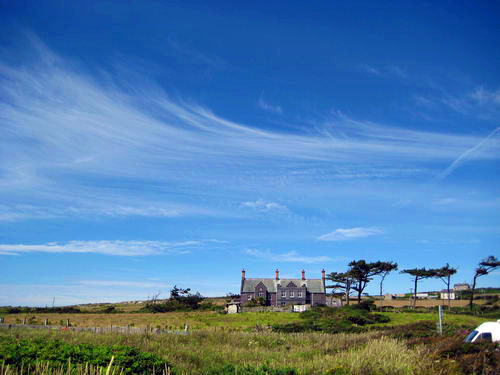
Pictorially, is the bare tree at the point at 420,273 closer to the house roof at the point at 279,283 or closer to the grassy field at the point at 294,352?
the house roof at the point at 279,283

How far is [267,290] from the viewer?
259 ft

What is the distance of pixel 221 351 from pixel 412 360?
9952mm

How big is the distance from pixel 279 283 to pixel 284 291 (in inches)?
83.0

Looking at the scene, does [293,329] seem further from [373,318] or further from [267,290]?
[267,290]

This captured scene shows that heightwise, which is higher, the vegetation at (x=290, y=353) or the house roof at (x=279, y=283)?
the house roof at (x=279, y=283)

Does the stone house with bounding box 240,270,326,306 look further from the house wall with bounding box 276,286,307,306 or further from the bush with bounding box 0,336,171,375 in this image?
the bush with bounding box 0,336,171,375

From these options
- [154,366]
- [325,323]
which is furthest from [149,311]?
[154,366]

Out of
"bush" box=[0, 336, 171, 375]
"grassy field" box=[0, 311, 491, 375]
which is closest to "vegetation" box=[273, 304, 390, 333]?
"grassy field" box=[0, 311, 491, 375]

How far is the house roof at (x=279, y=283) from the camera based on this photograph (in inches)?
3093

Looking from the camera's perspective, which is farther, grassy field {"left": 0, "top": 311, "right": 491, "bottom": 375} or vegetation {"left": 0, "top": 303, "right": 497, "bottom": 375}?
grassy field {"left": 0, "top": 311, "right": 491, "bottom": 375}

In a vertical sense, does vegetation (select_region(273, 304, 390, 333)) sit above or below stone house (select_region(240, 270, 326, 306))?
below

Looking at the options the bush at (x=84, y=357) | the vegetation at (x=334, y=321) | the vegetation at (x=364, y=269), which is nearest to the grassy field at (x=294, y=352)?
the bush at (x=84, y=357)

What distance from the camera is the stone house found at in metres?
77.3

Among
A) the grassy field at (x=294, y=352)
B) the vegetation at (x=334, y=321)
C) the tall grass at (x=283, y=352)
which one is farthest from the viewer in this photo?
the vegetation at (x=334, y=321)
